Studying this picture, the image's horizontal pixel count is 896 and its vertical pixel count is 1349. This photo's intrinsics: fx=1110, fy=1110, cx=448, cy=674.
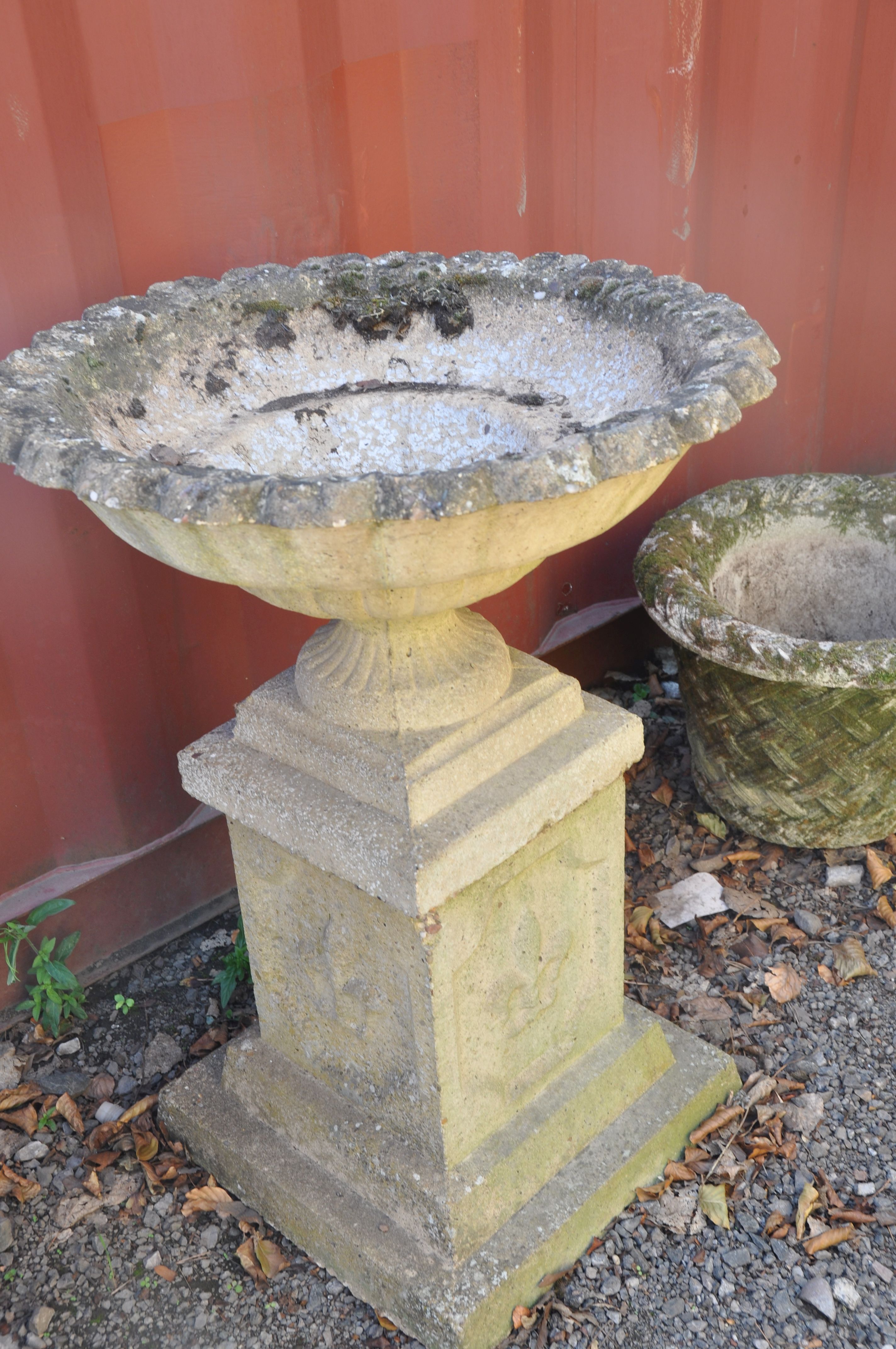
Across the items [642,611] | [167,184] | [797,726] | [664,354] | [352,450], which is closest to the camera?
[664,354]

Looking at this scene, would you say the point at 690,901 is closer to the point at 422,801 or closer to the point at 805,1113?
the point at 805,1113

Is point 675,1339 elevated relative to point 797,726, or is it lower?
lower

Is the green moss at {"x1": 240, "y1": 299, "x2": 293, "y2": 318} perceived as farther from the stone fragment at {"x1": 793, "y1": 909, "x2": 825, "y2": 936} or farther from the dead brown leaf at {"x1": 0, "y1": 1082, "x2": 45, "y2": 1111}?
the stone fragment at {"x1": 793, "y1": 909, "x2": 825, "y2": 936}

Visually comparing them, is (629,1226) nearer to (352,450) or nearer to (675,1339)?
(675,1339)

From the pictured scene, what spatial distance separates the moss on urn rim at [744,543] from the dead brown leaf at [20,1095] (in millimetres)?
1773

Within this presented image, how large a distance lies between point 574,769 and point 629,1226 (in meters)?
0.92

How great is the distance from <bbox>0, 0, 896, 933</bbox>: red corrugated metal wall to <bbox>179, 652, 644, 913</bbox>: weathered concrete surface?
61cm

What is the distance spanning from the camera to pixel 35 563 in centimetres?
234

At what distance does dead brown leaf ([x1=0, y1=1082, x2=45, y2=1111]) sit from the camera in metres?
2.39

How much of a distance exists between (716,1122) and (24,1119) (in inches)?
57.5

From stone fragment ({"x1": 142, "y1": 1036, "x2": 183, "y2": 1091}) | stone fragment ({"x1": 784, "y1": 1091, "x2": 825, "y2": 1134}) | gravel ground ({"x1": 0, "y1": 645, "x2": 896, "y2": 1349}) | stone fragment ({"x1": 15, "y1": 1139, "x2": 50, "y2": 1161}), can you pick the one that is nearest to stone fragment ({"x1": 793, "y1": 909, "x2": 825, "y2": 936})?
gravel ground ({"x1": 0, "y1": 645, "x2": 896, "y2": 1349})

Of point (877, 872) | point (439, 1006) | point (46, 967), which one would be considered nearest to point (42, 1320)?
point (46, 967)

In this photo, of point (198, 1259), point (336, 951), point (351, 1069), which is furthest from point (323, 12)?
point (198, 1259)

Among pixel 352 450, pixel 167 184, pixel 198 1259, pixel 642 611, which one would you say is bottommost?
pixel 198 1259
